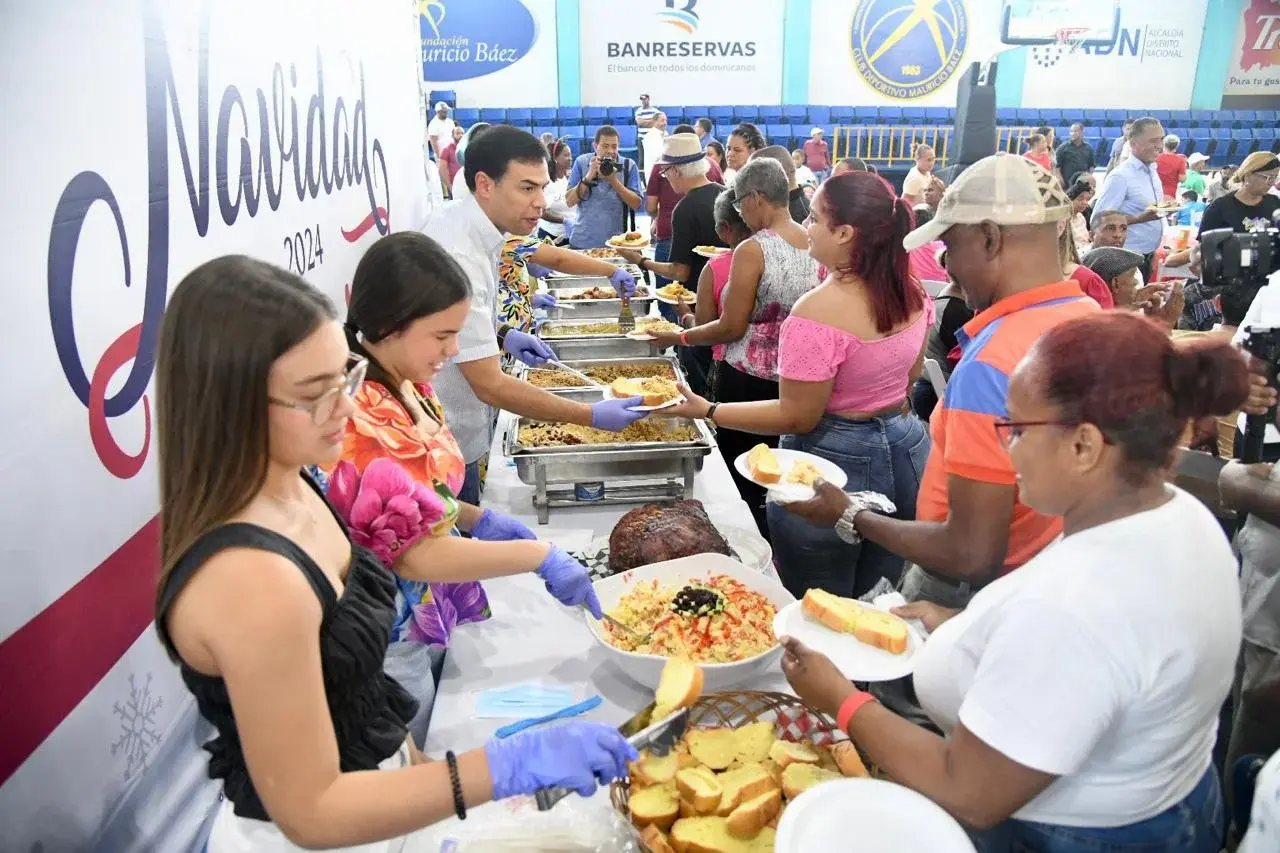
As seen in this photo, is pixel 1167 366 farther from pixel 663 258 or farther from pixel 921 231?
pixel 663 258

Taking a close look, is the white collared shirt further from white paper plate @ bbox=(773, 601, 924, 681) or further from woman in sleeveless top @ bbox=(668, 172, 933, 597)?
→ white paper plate @ bbox=(773, 601, 924, 681)

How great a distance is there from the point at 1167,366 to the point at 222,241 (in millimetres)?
1719

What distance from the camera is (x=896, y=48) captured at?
13.9 m

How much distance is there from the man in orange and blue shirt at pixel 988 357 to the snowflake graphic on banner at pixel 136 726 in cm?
133

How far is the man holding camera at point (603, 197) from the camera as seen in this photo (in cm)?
606

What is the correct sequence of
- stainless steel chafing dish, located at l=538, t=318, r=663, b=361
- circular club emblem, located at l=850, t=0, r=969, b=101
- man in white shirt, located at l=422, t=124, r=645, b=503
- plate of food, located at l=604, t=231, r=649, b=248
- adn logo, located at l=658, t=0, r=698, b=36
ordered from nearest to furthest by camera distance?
man in white shirt, located at l=422, t=124, r=645, b=503 → stainless steel chafing dish, located at l=538, t=318, r=663, b=361 → plate of food, located at l=604, t=231, r=649, b=248 → adn logo, located at l=658, t=0, r=698, b=36 → circular club emblem, located at l=850, t=0, r=969, b=101

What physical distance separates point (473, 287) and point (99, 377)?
106 centimetres

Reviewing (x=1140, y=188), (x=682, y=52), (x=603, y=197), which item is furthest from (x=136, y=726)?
(x=682, y=52)

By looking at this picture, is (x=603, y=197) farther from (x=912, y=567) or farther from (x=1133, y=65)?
(x=1133, y=65)

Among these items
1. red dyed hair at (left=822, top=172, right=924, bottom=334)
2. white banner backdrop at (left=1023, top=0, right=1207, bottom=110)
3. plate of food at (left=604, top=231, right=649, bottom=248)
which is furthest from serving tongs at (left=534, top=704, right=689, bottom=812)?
white banner backdrop at (left=1023, top=0, right=1207, bottom=110)

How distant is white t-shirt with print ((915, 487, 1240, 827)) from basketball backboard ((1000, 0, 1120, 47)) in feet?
50.6

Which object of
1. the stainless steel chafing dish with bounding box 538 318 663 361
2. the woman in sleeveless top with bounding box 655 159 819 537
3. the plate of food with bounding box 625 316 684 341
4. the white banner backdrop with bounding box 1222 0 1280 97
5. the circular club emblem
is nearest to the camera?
the woman in sleeveless top with bounding box 655 159 819 537

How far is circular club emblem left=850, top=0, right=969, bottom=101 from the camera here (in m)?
13.6

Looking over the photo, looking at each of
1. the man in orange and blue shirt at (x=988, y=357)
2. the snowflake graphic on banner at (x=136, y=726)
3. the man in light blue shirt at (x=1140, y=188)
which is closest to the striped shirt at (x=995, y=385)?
the man in orange and blue shirt at (x=988, y=357)
